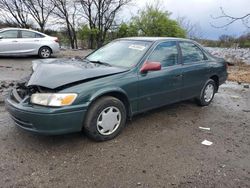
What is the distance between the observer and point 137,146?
4027 millimetres

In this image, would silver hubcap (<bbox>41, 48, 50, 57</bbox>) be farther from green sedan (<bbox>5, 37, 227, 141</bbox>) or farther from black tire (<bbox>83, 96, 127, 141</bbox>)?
black tire (<bbox>83, 96, 127, 141</bbox>)

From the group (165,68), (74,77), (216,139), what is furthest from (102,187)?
(165,68)

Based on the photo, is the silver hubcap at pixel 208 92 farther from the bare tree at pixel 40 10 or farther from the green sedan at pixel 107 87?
the bare tree at pixel 40 10

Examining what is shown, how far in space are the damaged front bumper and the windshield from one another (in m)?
1.23

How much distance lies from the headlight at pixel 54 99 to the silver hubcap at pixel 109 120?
1.86ft

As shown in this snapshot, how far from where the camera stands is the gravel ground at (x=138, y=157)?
10.4 feet

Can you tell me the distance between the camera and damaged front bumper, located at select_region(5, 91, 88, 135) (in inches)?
139

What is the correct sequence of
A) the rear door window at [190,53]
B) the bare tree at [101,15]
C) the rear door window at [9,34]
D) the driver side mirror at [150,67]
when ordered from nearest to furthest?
the driver side mirror at [150,67] → the rear door window at [190,53] → the rear door window at [9,34] → the bare tree at [101,15]

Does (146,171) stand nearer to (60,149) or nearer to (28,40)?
(60,149)

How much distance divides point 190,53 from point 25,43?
9257mm

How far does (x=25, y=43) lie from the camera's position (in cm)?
1267

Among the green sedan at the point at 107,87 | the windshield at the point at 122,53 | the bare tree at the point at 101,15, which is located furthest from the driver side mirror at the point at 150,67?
the bare tree at the point at 101,15

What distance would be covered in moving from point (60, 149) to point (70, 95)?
788 mm

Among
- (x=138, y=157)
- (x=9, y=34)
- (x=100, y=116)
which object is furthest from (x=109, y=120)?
(x=9, y=34)
